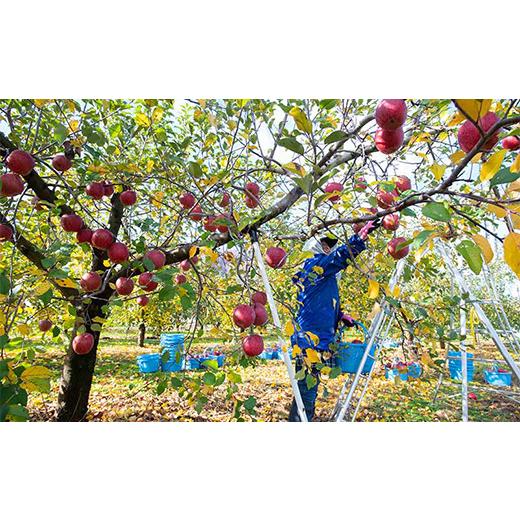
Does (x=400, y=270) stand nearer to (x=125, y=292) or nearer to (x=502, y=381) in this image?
(x=125, y=292)

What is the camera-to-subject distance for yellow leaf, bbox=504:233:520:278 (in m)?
0.40

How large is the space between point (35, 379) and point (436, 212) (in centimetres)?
70

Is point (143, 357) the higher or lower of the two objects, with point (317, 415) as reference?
lower

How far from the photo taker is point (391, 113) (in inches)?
20.6

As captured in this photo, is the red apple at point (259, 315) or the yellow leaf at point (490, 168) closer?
the yellow leaf at point (490, 168)

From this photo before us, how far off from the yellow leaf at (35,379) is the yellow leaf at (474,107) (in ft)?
2.46

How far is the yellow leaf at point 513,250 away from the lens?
405 mm

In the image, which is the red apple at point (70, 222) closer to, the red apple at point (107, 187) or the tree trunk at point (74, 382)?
the red apple at point (107, 187)

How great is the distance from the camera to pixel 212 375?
0.81 meters

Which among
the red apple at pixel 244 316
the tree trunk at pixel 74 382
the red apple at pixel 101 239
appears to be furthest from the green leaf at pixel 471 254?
the tree trunk at pixel 74 382

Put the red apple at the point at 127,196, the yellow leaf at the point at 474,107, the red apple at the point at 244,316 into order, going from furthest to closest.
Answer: the red apple at the point at 127,196
the red apple at the point at 244,316
the yellow leaf at the point at 474,107

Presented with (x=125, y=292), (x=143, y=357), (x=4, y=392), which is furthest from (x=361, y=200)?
(x=143, y=357)

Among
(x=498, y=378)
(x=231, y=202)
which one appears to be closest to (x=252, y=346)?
(x=231, y=202)
